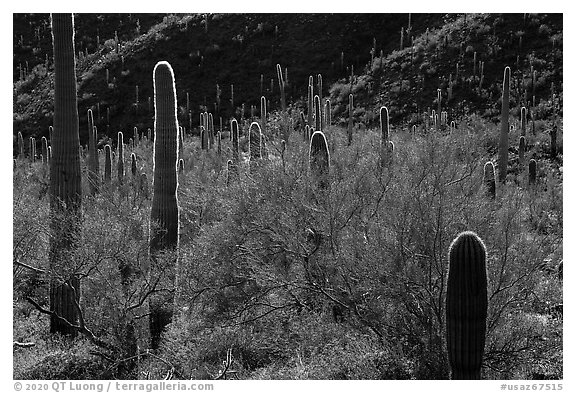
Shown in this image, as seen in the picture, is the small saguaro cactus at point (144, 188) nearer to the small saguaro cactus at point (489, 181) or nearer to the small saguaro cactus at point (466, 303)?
the small saguaro cactus at point (489, 181)

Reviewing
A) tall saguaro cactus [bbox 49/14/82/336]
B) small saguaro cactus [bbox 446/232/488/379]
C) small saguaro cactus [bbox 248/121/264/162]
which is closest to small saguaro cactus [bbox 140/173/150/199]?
small saguaro cactus [bbox 248/121/264/162]

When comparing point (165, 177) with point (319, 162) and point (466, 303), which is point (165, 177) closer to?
point (319, 162)

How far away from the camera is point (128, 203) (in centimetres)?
1797

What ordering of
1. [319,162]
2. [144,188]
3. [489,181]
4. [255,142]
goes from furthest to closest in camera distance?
1. [144,188]
2. [255,142]
3. [489,181]
4. [319,162]

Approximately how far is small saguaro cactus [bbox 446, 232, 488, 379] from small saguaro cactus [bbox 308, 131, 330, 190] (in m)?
7.11

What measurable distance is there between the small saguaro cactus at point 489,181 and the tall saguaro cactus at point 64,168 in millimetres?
11808

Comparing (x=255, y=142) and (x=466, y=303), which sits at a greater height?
(x=255, y=142)

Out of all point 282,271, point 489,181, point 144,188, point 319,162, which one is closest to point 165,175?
point 282,271

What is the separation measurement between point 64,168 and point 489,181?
13161 millimetres

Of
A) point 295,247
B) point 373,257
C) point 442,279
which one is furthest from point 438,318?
point 295,247

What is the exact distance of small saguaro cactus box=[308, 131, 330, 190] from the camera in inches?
631

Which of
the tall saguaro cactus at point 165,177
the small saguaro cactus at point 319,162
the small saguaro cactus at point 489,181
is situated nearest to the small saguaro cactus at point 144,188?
the small saguaro cactus at point 319,162

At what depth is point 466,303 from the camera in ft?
29.4

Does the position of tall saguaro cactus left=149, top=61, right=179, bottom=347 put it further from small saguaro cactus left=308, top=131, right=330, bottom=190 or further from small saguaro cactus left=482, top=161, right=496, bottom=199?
small saguaro cactus left=482, top=161, right=496, bottom=199
